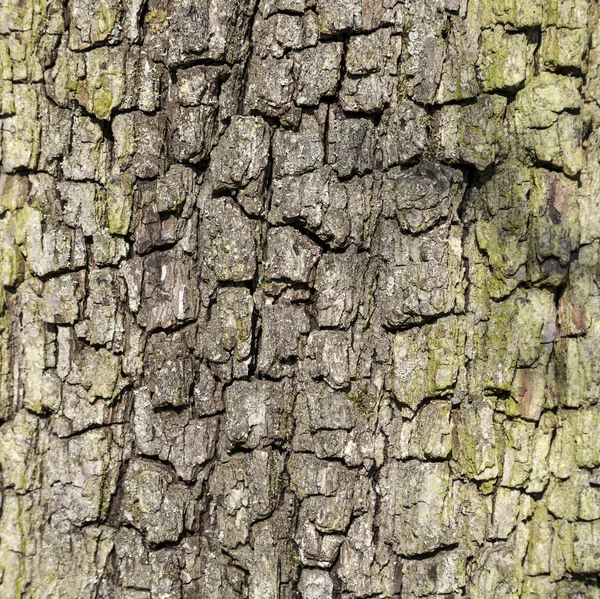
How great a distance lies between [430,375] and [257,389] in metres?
0.43

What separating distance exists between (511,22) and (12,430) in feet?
5.29

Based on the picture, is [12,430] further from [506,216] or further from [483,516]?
[506,216]

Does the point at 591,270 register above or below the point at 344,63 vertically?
below

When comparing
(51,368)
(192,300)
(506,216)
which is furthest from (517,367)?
(51,368)

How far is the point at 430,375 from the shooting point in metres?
1.75

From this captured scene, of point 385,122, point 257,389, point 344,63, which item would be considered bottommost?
point 257,389

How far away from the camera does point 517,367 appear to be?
174 cm

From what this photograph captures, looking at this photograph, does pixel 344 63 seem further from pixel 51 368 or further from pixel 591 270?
pixel 51 368

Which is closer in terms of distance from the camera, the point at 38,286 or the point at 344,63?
the point at 344,63

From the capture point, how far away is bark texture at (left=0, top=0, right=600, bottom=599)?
1.72 metres

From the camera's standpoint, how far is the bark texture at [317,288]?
1.72 m

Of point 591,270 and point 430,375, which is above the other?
point 591,270

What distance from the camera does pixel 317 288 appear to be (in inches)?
69.7

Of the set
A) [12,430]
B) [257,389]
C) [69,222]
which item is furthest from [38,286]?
[257,389]
